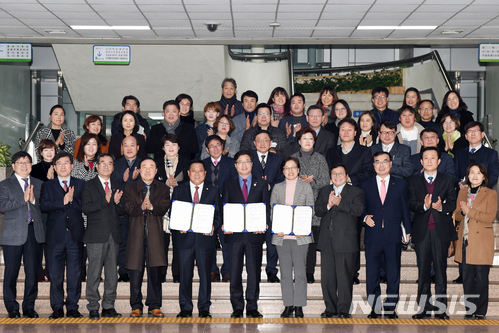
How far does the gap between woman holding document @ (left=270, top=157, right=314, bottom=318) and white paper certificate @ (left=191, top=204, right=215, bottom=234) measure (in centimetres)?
71

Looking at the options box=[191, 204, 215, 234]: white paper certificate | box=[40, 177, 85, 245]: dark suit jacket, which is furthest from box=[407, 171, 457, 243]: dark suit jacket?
box=[40, 177, 85, 245]: dark suit jacket

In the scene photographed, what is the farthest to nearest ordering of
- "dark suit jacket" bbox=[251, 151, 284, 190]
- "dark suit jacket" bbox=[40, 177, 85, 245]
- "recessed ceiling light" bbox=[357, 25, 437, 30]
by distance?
"recessed ceiling light" bbox=[357, 25, 437, 30]
"dark suit jacket" bbox=[251, 151, 284, 190]
"dark suit jacket" bbox=[40, 177, 85, 245]

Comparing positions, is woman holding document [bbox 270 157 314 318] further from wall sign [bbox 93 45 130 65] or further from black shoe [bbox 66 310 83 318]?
wall sign [bbox 93 45 130 65]

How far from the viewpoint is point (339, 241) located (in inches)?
231

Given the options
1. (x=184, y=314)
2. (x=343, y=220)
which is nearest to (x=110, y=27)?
(x=184, y=314)

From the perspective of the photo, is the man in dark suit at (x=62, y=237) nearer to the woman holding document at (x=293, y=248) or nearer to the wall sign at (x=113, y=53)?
the woman holding document at (x=293, y=248)

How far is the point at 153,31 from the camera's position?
9617mm

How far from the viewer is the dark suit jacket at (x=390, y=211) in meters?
5.88

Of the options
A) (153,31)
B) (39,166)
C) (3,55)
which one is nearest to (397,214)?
(39,166)

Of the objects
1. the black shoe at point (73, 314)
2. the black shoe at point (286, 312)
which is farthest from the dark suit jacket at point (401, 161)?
the black shoe at point (73, 314)

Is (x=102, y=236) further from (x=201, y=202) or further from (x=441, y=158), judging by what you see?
(x=441, y=158)

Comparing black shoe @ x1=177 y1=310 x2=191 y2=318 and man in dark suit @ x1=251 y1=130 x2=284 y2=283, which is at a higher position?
man in dark suit @ x1=251 y1=130 x2=284 y2=283

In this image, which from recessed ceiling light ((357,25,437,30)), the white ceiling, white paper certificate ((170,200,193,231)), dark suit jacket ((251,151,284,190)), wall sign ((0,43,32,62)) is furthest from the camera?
wall sign ((0,43,32,62))

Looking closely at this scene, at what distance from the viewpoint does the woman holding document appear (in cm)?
588
